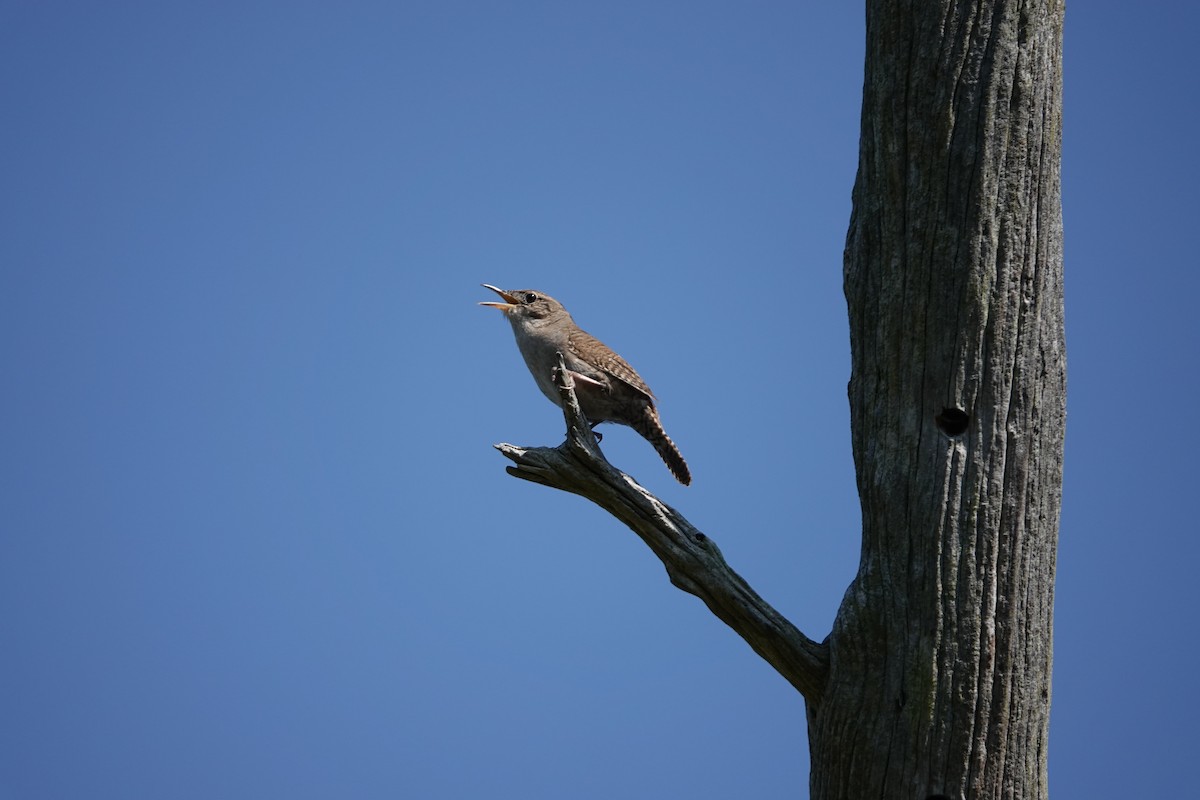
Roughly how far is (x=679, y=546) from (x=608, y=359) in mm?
2623

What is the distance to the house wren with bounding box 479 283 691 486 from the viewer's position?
6500 millimetres

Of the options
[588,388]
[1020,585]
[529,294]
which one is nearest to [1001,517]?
[1020,585]

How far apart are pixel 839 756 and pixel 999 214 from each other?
1.93m

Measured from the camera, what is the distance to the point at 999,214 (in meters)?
3.69

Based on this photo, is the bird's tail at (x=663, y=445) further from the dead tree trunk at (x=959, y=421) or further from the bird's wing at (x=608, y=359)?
the dead tree trunk at (x=959, y=421)

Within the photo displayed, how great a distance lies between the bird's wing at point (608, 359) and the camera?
6.44 metres

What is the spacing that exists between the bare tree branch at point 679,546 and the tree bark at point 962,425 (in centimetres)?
18

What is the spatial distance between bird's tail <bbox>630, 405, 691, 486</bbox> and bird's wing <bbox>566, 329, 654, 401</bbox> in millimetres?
127

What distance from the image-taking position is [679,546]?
412 cm

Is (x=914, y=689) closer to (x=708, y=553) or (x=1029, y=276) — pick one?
(x=708, y=553)

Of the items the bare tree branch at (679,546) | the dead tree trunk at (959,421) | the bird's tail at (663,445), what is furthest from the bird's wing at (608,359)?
the dead tree trunk at (959,421)

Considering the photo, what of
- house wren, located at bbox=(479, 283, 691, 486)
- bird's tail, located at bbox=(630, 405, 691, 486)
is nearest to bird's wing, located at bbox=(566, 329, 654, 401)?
house wren, located at bbox=(479, 283, 691, 486)

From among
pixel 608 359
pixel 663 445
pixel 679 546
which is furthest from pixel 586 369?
pixel 679 546

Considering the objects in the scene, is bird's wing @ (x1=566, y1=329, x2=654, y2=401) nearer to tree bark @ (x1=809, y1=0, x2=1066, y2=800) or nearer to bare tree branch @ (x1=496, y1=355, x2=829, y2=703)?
bare tree branch @ (x1=496, y1=355, x2=829, y2=703)
